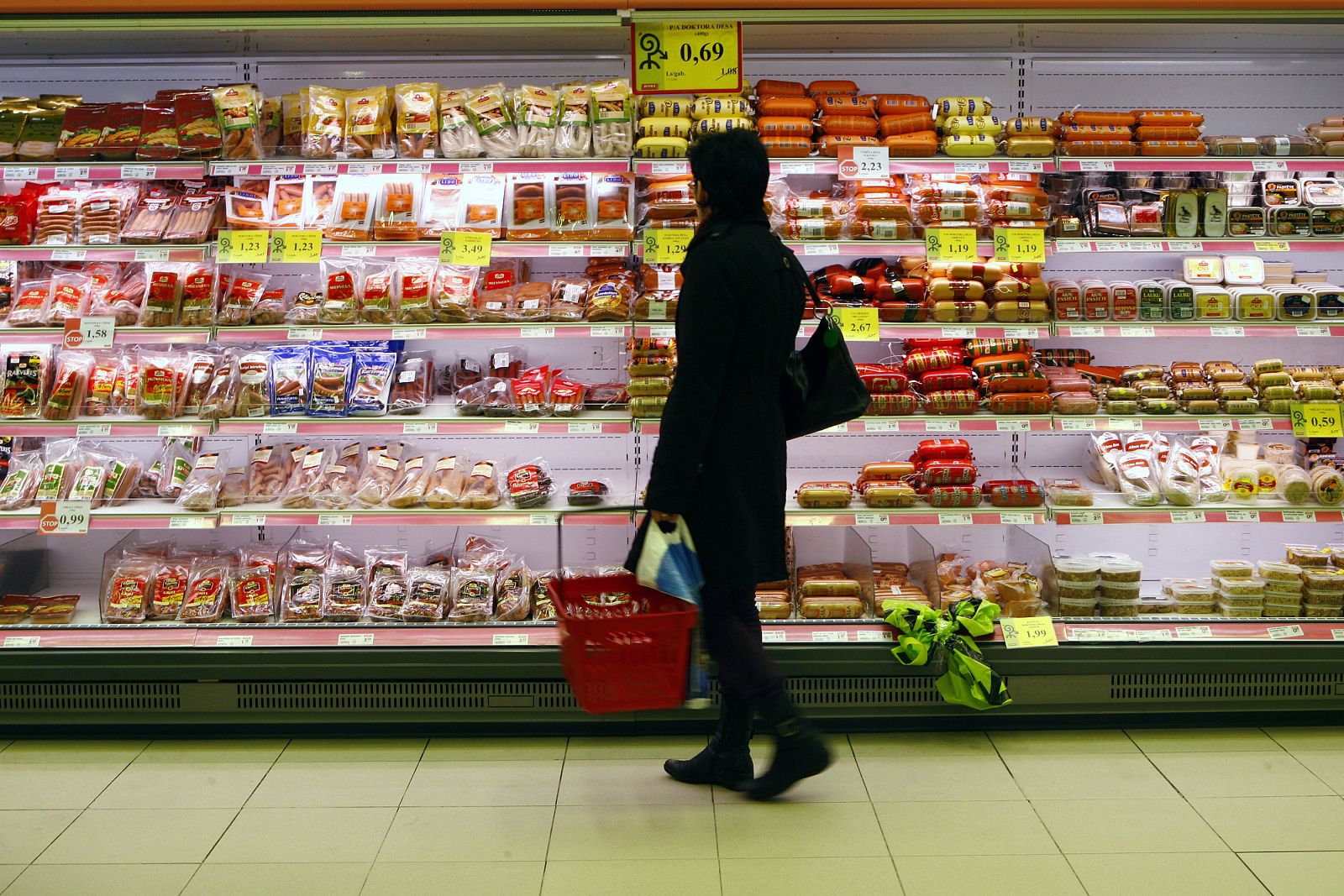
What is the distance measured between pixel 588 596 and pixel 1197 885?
1.73 metres

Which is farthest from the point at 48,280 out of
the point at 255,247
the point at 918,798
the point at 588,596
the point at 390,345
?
the point at 918,798

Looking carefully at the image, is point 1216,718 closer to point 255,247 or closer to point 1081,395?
point 1081,395

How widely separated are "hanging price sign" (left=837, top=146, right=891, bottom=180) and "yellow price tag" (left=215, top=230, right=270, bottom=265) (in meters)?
1.90

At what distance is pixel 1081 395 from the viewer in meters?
3.78

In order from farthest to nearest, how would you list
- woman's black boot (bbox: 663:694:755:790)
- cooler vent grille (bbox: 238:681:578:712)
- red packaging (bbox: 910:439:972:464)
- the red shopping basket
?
red packaging (bbox: 910:439:972:464) → cooler vent grille (bbox: 238:681:578:712) → woman's black boot (bbox: 663:694:755:790) → the red shopping basket

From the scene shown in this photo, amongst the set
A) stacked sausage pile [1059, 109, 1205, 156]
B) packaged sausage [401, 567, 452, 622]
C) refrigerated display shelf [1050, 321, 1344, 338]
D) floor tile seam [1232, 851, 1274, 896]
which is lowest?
floor tile seam [1232, 851, 1274, 896]

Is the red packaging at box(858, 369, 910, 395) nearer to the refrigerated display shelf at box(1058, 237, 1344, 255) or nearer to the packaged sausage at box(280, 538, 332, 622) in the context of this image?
the refrigerated display shelf at box(1058, 237, 1344, 255)

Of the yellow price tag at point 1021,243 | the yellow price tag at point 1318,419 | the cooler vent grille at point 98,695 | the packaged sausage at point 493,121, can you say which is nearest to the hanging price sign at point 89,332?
the cooler vent grille at point 98,695

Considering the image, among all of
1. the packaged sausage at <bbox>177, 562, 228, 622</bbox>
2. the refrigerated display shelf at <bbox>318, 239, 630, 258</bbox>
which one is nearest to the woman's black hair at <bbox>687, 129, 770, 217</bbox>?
the refrigerated display shelf at <bbox>318, 239, 630, 258</bbox>

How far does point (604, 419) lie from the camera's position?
12.0ft

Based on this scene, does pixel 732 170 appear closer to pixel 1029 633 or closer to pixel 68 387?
pixel 1029 633

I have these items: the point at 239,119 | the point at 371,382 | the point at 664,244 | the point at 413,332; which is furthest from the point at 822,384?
the point at 239,119

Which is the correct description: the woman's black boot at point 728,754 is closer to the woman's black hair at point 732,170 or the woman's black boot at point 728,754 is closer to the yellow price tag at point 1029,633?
the yellow price tag at point 1029,633

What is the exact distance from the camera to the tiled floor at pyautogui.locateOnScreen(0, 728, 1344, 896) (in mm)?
2672
